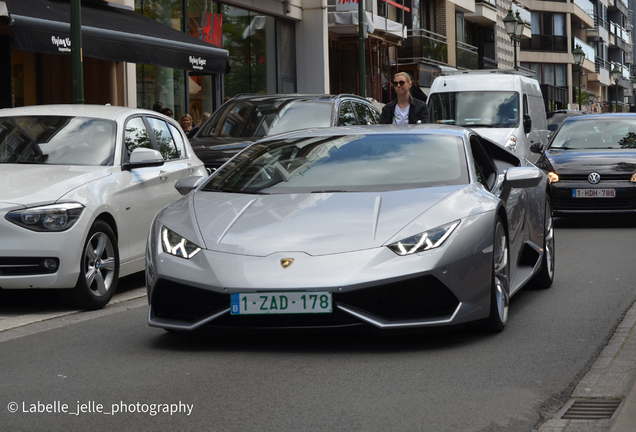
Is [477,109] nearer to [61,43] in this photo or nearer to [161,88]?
[161,88]

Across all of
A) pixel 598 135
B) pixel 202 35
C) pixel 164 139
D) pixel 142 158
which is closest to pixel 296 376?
pixel 142 158

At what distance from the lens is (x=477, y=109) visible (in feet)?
64.8

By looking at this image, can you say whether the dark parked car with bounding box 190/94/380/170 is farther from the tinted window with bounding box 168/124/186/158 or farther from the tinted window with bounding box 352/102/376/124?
the tinted window with bounding box 168/124/186/158

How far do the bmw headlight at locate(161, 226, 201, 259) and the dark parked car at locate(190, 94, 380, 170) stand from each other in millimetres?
7788

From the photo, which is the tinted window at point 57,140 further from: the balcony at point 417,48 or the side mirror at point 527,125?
the balcony at point 417,48

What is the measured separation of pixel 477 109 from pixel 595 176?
5942 millimetres

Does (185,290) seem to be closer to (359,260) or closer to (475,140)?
(359,260)

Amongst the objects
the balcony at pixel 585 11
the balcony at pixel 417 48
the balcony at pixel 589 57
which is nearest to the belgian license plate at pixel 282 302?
the balcony at pixel 417 48

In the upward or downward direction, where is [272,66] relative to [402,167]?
upward

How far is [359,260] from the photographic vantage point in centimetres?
558

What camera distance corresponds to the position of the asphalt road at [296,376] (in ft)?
14.5

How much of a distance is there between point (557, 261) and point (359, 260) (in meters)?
5.23

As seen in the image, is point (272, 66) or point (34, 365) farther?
point (272, 66)

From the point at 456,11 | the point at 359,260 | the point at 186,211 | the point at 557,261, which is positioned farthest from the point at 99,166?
the point at 456,11
